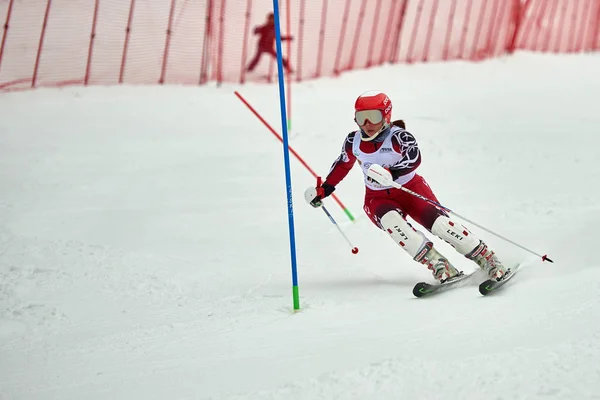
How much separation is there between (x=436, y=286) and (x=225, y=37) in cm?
680

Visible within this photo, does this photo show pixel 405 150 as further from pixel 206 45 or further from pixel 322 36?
pixel 322 36

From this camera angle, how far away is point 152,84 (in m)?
10.3

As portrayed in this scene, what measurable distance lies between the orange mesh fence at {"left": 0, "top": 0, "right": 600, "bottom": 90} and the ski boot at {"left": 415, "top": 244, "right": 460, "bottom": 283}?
4.53m

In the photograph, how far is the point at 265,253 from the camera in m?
6.01

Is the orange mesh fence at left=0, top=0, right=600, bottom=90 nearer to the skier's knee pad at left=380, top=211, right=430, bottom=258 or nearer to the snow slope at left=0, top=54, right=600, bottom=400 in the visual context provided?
the snow slope at left=0, top=54, right=600, bottom=400

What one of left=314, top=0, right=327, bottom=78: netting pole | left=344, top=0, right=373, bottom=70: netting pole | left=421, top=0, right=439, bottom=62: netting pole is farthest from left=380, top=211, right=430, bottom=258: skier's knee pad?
left=421, top=0, right=439, bottom=62: netting pole

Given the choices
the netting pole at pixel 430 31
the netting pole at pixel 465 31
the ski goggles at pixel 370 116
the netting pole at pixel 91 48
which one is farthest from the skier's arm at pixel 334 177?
the netting pole at pixel 465 31

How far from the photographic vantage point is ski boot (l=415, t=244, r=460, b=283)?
4.62 metres

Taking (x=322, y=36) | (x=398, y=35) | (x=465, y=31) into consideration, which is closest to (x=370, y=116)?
(x=322, y=36)

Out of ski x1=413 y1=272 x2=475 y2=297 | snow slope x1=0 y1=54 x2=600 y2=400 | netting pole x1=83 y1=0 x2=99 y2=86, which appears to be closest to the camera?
snow slope x1=0 y1=54 x2=600 y2=400

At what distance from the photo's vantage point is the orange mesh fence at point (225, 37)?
9352 millimetres

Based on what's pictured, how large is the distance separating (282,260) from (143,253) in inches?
43.2

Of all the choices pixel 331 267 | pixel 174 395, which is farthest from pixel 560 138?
pixel 174 395

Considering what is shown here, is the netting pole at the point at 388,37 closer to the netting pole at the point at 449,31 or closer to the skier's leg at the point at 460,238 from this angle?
the netting pole at the point at 449,31
